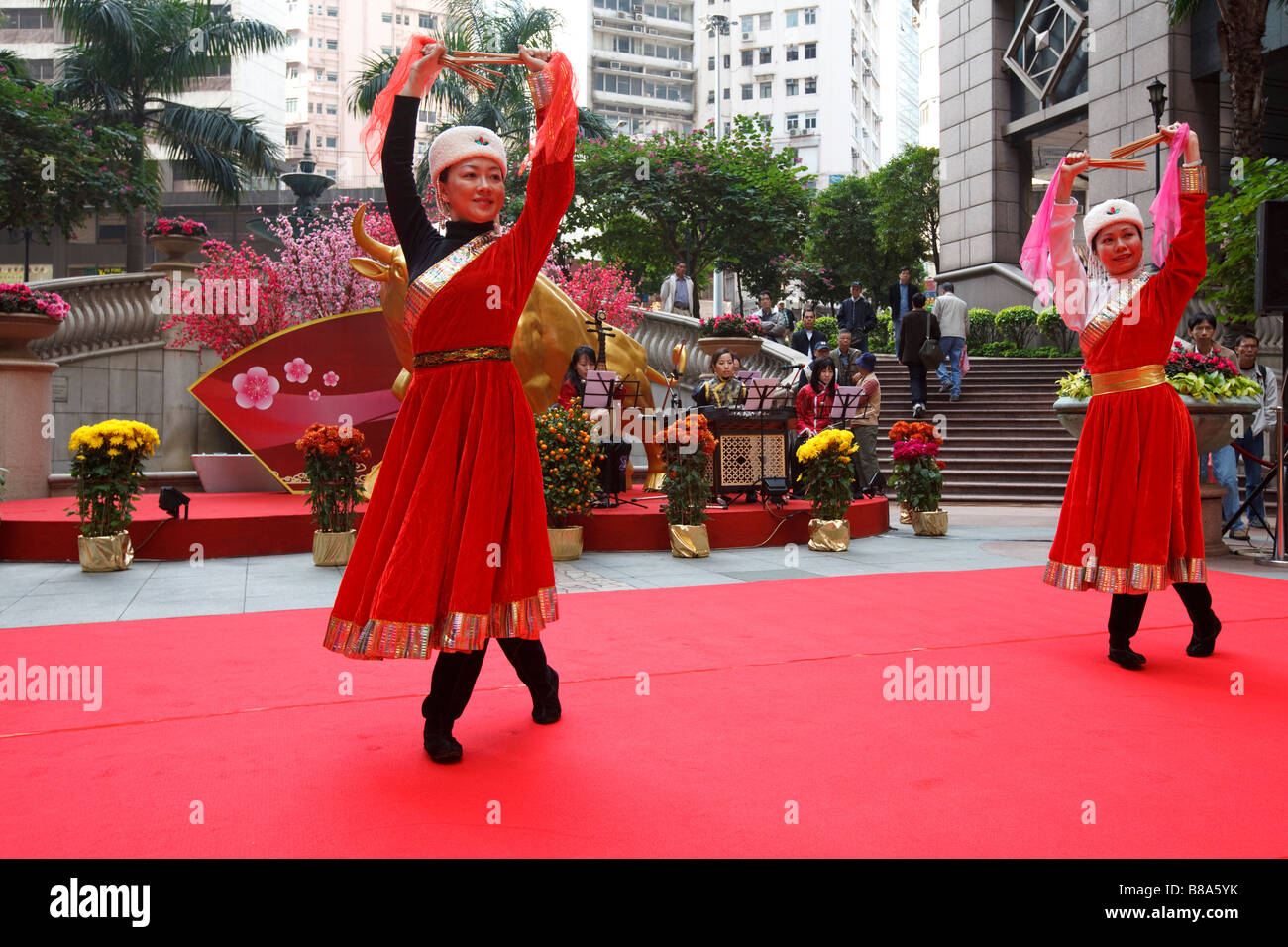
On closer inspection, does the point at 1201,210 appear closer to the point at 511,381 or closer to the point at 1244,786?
the point at 1244,786

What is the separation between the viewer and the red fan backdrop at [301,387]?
958 centimetres

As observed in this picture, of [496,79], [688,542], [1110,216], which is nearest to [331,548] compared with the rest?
[688,542]

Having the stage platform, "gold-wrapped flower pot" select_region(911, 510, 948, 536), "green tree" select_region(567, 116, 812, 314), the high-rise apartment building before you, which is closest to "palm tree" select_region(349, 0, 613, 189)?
"green tree" select_region(567, 116, 812, 314)

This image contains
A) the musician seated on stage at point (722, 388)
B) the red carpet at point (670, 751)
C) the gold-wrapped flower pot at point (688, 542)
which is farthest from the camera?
the musician seated on stage at point (722, 388)

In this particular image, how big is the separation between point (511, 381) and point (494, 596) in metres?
0.68

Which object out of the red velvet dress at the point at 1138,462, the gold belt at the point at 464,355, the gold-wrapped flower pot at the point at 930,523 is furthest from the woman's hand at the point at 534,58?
the gold-wrapped flower pot at the point at 930,523

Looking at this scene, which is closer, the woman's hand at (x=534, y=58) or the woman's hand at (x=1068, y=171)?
the woman's hand at (x=534, y=58)

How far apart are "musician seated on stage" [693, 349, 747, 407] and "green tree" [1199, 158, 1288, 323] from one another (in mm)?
5233

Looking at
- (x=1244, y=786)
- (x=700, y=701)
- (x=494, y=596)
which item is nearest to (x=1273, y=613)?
(x=1244, y=786)

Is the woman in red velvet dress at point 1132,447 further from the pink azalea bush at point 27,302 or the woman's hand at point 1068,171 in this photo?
the pink azalea bush at point 27,302

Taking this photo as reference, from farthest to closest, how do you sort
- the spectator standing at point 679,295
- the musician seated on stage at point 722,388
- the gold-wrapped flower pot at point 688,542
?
1. the spectator standing at point 679,295
2. the musician seated on stage at point 722,388
3. the gold-wrapped flower pot at point 688,542

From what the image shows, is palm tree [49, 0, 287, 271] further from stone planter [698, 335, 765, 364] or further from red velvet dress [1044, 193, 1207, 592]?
red velvet dress [1044, 193, 1207, 592]

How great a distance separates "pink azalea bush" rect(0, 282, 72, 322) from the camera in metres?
9.04

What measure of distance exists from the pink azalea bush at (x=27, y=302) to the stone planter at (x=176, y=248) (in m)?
4.48
